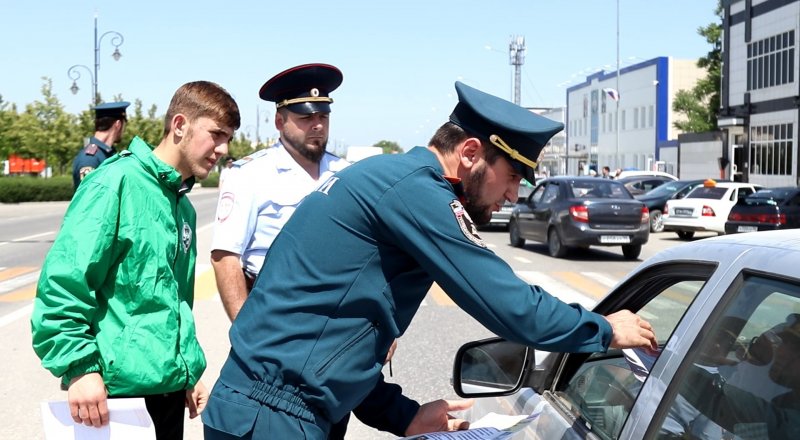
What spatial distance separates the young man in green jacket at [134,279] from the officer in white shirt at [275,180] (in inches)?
34.8

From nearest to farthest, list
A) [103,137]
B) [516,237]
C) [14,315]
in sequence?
[103,137], [14,315], [516,237]

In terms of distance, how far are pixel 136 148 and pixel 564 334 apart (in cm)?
171

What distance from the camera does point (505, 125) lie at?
7.93 feet

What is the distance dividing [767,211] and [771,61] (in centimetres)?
3310

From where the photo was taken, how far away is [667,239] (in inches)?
995

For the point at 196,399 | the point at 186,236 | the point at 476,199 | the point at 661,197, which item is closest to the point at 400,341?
the point at 196,399

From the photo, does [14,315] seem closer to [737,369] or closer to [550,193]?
[737,369]

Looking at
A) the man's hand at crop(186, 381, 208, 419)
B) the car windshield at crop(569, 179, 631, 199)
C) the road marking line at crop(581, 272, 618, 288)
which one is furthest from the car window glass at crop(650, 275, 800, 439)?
the car windshield at crop(569, 179, 631, 199)

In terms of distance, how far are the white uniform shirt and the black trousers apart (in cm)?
107

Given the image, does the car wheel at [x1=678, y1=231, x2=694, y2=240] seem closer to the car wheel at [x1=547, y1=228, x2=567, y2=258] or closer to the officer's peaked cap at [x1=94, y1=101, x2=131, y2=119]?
the car wheel at [x1=547, y1=228, x2=567, y2=258]

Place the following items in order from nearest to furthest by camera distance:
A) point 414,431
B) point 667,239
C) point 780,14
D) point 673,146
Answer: point 414,431 < point 667,239 < point 780,14 < point 673,146

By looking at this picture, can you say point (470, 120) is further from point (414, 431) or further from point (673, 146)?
point (673, 146)

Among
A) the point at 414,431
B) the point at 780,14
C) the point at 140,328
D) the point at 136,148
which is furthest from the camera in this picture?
Answer: the point at 780,14

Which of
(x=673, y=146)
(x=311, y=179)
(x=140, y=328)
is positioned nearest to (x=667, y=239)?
(x=311, y=179)
